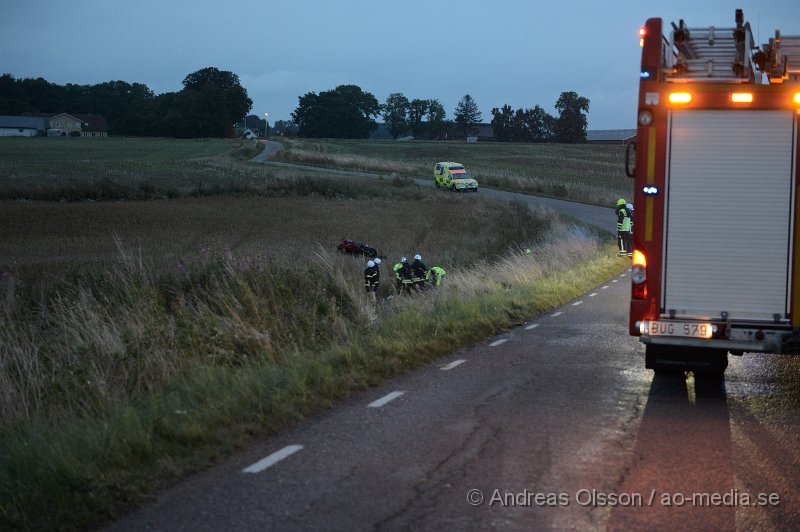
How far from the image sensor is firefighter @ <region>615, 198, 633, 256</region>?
23.9 metres

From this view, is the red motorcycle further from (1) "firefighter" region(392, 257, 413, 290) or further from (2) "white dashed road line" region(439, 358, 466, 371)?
(2) "white dashed road line" region(439, 358, 466, 371)

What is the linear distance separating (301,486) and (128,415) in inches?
73.5

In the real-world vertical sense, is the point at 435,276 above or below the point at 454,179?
below

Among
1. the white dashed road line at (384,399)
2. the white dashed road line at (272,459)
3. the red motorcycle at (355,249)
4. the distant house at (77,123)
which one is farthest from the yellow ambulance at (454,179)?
the distant house at (77,123)

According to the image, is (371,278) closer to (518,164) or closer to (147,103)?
(518,164)

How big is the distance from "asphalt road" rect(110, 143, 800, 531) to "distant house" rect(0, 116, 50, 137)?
508ft

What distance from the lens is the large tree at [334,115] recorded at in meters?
172

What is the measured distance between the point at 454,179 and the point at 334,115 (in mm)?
117773

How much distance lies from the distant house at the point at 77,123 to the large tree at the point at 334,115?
38.0 meters

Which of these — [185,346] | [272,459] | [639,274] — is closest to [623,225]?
[639,274]

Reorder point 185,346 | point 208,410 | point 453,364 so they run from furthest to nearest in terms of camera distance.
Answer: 1. point 453,364
2. point 185,346
3. point 208,410

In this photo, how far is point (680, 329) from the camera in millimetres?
8328

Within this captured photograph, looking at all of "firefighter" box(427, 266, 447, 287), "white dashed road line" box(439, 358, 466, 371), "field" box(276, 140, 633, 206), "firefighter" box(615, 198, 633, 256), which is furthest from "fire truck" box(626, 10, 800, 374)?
"field" box(276, 140, 633, 206)

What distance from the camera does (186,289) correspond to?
44.1 feet
